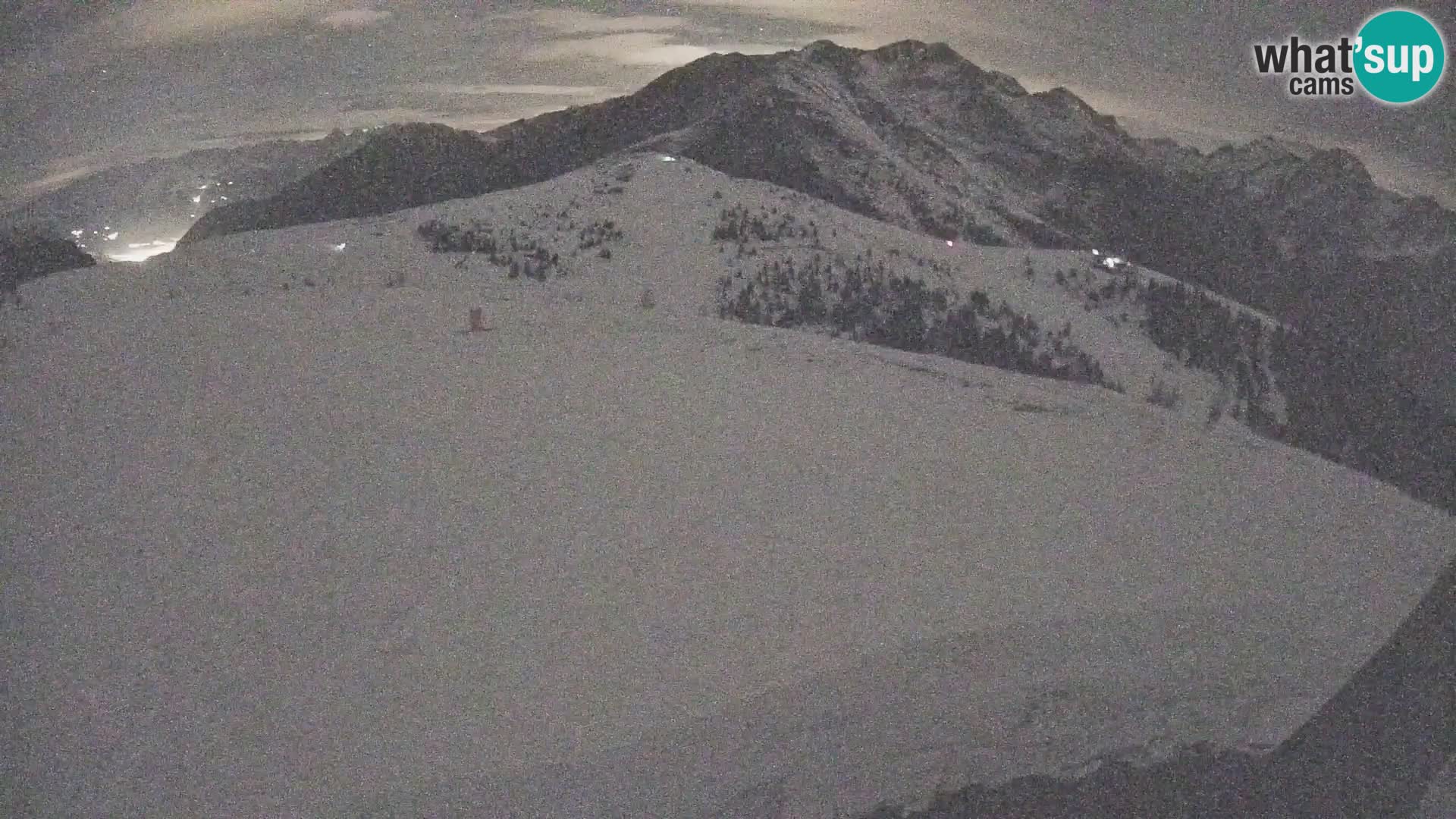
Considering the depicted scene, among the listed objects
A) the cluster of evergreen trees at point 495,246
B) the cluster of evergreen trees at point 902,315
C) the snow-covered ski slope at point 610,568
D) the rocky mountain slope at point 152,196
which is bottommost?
the snow-covered ski slope at point 610,568

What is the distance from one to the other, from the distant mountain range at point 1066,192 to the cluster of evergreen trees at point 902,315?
123 cm

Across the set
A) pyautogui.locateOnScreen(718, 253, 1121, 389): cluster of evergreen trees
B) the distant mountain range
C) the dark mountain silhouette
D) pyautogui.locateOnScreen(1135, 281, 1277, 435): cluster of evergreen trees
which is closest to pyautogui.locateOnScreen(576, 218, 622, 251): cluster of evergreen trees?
the distant mountain range

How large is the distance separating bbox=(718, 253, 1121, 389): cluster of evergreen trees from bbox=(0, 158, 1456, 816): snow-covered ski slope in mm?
1355

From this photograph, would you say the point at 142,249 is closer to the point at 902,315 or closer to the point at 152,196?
the point at 152,196

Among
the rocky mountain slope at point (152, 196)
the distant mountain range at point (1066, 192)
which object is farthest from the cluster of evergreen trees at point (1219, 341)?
the rocky mountain slope at point (152, 196)

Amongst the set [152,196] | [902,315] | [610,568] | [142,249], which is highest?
[152,196]

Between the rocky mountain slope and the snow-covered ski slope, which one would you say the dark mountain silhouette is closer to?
the snow-covered ski slope

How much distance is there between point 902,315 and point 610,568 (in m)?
5.46

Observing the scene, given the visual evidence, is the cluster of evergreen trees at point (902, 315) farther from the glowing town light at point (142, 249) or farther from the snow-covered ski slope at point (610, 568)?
the glowing town light at point (142, 249)

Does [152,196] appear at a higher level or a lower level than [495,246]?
higher

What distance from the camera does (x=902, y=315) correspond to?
8.58 m

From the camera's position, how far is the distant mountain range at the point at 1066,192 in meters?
6.68

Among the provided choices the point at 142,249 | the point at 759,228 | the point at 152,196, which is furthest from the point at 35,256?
the point at 759,228

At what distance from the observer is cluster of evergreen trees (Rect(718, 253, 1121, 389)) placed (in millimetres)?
7820
